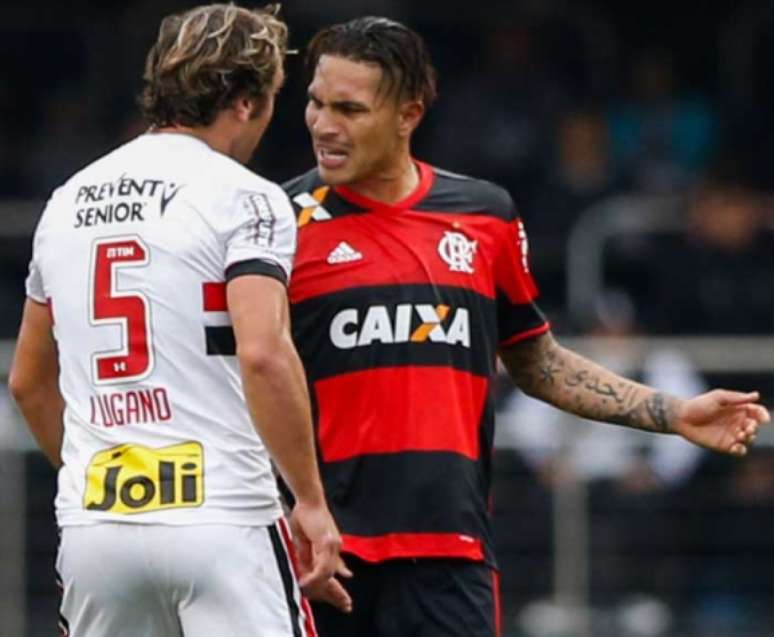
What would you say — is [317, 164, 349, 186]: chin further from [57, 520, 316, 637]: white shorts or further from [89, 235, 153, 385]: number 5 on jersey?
[57, 520, 316, 637]: white shorts

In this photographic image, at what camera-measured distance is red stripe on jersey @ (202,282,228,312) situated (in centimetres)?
541

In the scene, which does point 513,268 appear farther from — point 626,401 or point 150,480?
point 150,480

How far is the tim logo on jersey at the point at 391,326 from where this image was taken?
6.16 meters

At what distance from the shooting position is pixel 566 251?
1305 cm

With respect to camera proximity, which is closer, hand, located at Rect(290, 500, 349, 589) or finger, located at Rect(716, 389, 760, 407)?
hand, located at Rect(290, 500, 349, 589)

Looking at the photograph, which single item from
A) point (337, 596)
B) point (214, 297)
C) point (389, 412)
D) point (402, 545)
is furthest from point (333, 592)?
point (214, 297)

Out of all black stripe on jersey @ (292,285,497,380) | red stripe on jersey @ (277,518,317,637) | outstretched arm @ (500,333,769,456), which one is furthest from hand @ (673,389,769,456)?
red stripe on jersey @ (277,518,317,637)

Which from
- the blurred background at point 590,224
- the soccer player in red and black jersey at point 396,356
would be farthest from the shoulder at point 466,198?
the blurred background at point 590,224

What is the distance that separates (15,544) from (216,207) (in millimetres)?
6182

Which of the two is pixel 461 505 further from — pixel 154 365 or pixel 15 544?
pixel 15 544

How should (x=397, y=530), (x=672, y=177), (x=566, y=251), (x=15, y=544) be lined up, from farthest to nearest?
(x=672, y=177), (x=566, y=251), (x=15, y=544), (x=397, y=530)

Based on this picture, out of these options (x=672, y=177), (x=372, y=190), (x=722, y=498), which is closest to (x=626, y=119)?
(x=672, y=177)

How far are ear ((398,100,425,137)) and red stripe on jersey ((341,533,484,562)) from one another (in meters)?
1.06

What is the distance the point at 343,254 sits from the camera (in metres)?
6.24
